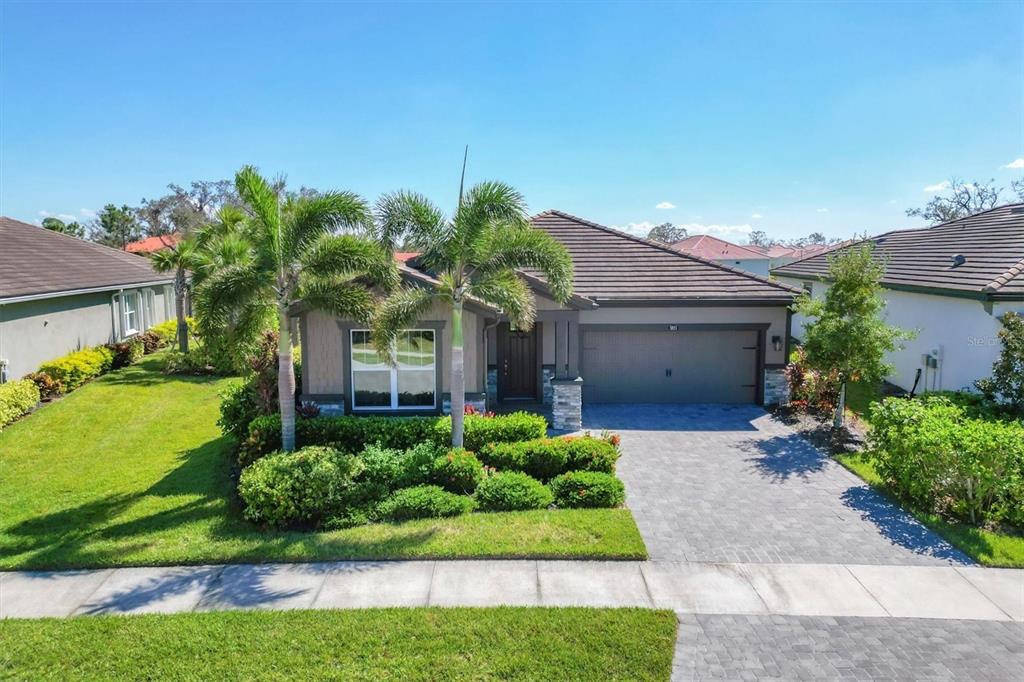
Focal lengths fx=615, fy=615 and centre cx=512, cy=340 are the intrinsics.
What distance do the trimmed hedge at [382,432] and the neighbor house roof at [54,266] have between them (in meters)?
9.61

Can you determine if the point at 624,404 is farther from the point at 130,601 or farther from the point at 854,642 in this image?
the point at 130,601

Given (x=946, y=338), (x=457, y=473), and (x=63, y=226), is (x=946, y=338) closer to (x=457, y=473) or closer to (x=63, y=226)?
(x=457, y=473)

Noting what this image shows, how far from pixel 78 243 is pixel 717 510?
28851 mm

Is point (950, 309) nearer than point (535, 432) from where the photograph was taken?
No

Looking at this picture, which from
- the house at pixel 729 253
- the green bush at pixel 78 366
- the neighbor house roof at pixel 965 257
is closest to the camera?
the neighbor house roof at pixel 965 257

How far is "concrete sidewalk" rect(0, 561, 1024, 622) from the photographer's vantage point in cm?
693

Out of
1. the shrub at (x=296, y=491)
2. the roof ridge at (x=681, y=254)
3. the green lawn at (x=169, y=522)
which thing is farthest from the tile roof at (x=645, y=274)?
the shrub at (x=296, y=491)

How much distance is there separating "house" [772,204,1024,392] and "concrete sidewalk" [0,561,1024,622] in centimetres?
835

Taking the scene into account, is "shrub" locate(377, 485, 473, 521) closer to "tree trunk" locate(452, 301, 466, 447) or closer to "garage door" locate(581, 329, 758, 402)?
"tree trunk" locate(452, 301, 466, 447)

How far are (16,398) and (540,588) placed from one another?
1451 cm

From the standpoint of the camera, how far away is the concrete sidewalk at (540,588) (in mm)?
6926

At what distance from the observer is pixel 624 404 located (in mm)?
16266

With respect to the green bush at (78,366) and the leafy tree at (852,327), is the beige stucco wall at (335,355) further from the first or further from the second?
the green bush at (78,366)

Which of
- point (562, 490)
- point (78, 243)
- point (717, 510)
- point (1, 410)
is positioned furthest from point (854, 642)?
point (78, 243)
